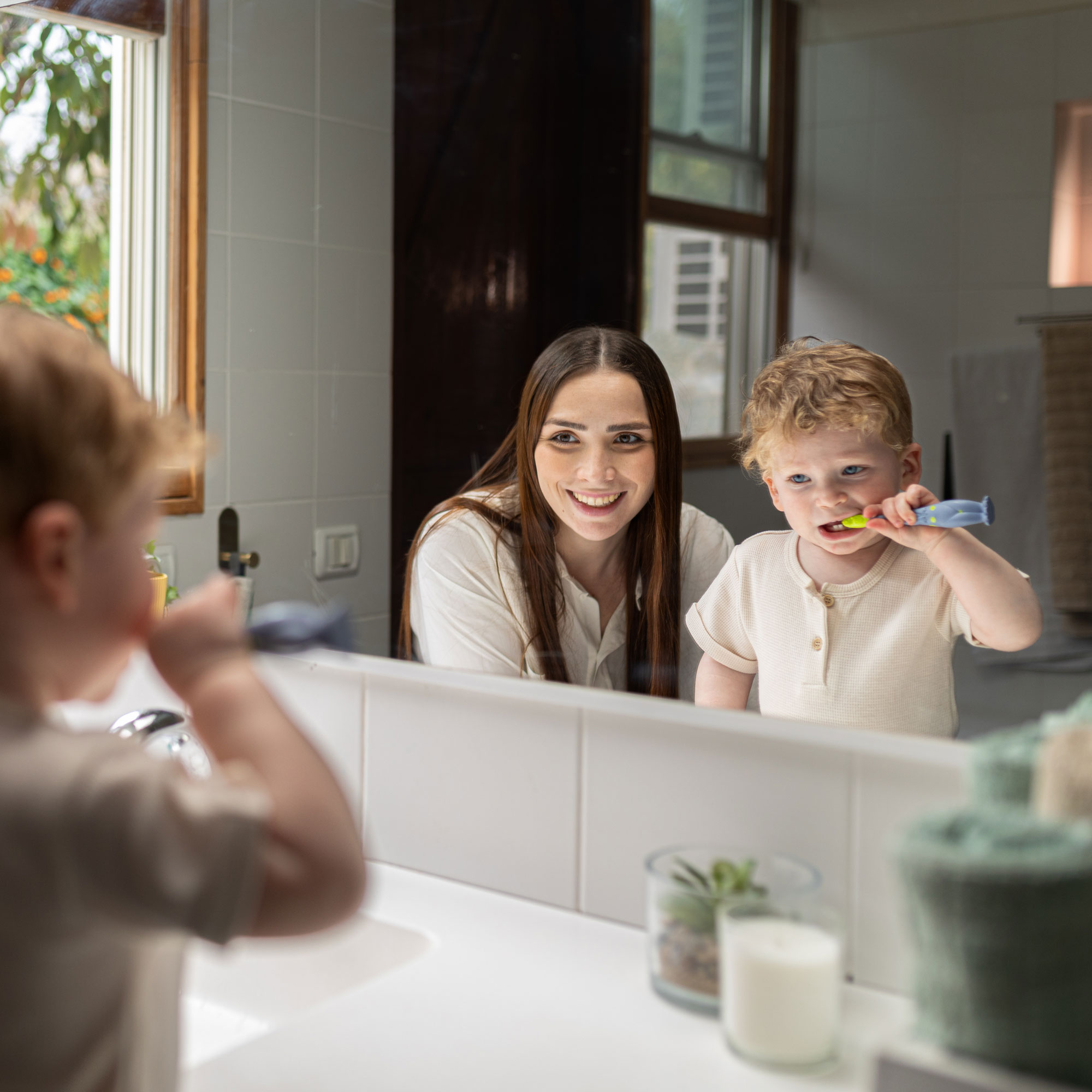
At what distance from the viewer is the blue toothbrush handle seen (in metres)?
0.87

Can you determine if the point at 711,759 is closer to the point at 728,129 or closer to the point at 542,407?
the point at 542,407

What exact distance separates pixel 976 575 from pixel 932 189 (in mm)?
295

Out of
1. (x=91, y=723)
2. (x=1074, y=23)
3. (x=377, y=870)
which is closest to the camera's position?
A: (x=1074, y=23)

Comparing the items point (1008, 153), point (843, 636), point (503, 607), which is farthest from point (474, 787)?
point (1008, 153)

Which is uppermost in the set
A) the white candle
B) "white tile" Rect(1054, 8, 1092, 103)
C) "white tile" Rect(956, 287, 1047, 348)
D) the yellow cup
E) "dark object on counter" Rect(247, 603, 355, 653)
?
"white tile" Rect(1054, 8, 1092, 103)

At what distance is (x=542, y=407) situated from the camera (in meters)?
1.07

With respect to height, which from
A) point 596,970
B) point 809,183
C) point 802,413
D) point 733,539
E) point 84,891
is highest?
point 809,183

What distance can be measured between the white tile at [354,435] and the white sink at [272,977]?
45cm

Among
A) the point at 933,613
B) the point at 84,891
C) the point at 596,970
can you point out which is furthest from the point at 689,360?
the point at 84,891

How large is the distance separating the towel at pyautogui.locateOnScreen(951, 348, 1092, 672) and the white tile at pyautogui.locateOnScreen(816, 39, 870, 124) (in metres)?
0.21

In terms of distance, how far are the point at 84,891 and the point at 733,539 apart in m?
0.60

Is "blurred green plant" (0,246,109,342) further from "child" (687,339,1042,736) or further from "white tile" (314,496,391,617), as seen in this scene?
"child" (687,339,1042,736)

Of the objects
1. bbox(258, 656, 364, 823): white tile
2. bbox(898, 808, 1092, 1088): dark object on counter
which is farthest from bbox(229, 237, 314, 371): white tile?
bbox(898, 808, 1092, 1088): dark object on counter

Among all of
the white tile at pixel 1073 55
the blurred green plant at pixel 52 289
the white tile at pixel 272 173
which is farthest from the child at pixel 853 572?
the blurred green plant at pixel 52 289
